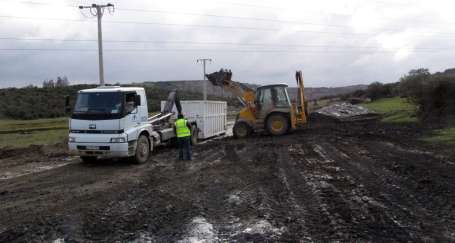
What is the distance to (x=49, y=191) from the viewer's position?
11609 millimetres

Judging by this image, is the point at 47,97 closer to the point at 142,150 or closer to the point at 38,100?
the point at 38,100

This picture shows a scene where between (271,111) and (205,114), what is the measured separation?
307 cm

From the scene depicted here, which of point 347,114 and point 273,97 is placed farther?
point 347,114

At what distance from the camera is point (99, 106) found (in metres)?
15.4

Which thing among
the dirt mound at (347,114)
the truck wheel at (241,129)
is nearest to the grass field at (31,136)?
the truck wheel at (241,129)

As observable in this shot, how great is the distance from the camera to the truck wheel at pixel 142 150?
1591 centimetres

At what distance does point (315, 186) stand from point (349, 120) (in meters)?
25.1

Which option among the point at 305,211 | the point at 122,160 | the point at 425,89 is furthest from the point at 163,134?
the point at 425,89

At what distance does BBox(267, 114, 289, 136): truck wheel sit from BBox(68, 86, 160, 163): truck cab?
920 cm

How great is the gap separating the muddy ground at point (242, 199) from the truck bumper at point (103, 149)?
0.49 meters

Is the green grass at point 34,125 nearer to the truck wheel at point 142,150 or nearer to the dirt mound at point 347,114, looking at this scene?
the dirt mound at point 347,114

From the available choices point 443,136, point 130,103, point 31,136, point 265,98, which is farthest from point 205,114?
point 31,136

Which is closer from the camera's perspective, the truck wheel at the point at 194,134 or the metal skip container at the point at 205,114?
the truck wheel at the point at 194,134

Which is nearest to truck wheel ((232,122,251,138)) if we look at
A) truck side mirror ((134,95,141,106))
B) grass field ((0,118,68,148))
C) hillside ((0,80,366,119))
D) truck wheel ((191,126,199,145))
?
truck wheel ((191,126,199,145))
